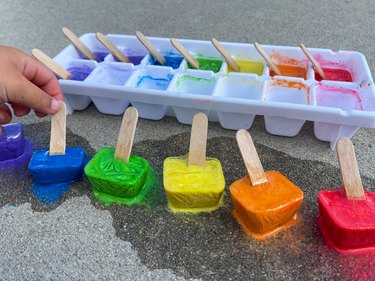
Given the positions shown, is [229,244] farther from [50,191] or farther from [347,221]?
[50,191]

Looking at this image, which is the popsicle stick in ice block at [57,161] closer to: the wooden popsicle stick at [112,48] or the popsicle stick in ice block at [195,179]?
the popsicle stick in ice block at [195,179]

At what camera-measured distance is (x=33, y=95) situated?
81 cm

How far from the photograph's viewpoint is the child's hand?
0.78 metres

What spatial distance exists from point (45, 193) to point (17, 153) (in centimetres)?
18

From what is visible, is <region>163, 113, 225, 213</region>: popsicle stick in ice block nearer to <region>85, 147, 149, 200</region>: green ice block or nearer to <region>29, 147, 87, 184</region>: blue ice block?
<region>85, 147, 149, 200</region>: green ice block

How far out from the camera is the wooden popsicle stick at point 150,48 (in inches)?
48.4

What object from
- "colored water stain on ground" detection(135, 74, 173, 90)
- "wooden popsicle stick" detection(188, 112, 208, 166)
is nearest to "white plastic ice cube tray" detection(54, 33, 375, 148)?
"colored water stain on ground" detection(135, 74, 173, 90)

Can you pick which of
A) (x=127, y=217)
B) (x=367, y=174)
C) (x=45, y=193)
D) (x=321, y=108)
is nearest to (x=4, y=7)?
(x=45, y=193)

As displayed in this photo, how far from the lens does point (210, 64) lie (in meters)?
1.29

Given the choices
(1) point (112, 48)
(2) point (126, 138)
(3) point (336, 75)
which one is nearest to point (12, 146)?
(2) point (126, 138)

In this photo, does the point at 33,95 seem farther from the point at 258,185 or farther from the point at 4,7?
the point at 4,7

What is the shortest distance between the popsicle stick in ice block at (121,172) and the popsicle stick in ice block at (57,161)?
0.06 meters

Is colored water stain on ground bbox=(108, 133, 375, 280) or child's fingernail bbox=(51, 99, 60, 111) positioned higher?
child's fingernail bbox=(51, 99, 60, 111)

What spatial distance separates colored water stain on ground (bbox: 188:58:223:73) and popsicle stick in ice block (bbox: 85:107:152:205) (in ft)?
1.46
